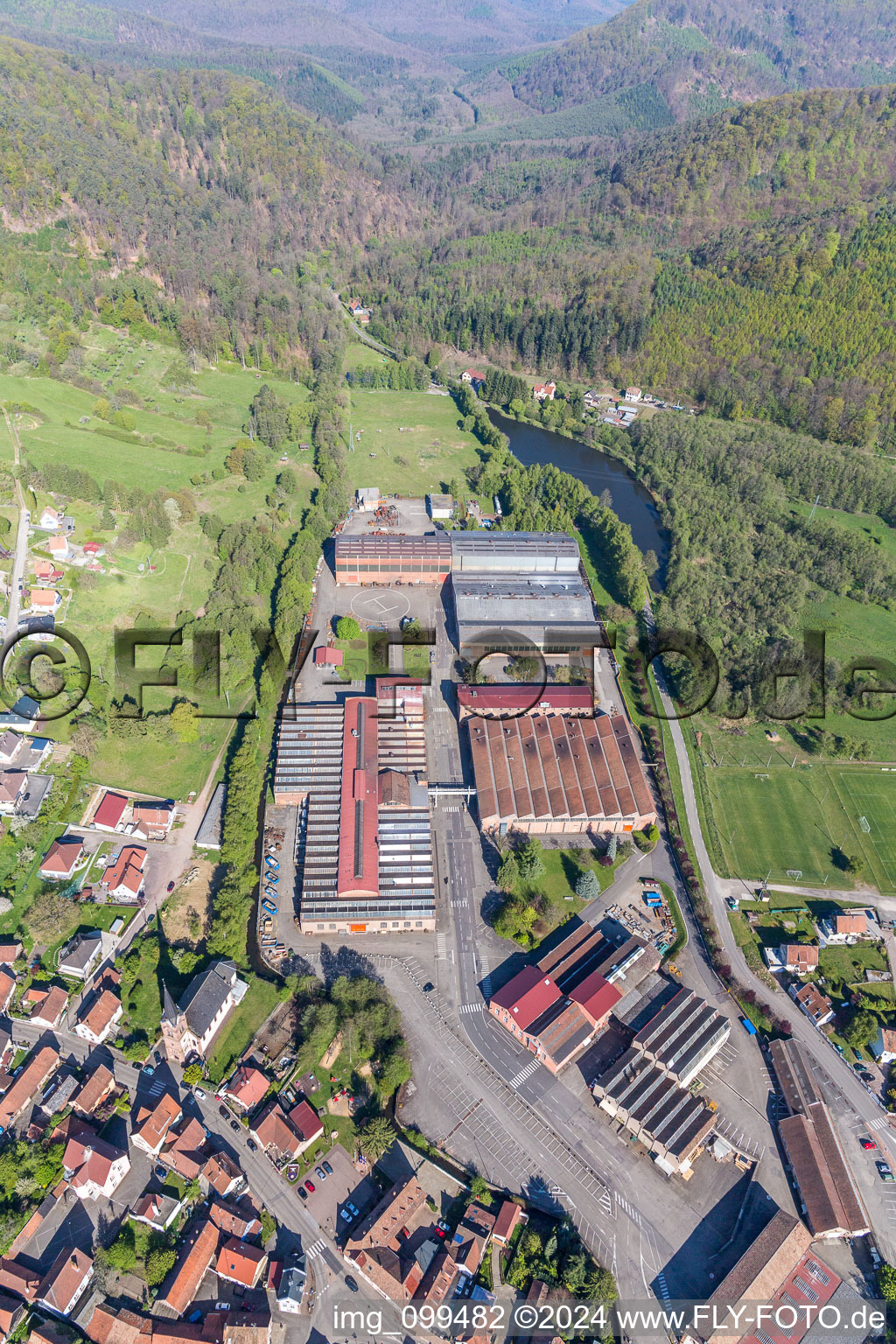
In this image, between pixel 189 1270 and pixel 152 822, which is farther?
pixel 152 822

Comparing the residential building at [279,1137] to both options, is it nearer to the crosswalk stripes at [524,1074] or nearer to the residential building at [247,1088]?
the residential building at [247,1088]

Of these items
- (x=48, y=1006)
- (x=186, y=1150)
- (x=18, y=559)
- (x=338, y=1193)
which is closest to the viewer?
(x=338, y=1193)

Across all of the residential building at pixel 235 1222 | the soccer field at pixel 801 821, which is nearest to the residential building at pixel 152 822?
the residential building at pixel 235 1222

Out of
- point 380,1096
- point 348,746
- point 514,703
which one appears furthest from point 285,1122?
point 514,703

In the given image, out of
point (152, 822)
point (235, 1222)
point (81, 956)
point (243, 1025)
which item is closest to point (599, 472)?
point (152, 822)

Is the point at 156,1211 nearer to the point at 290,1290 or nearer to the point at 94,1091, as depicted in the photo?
the point at 94,1091

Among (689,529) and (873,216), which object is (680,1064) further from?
(873,216)
